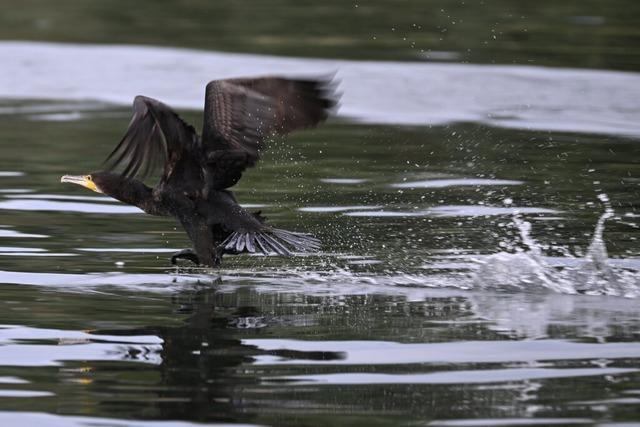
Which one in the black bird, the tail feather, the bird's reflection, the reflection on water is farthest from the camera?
the reflection on water

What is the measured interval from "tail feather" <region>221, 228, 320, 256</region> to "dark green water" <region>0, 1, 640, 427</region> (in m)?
0.22

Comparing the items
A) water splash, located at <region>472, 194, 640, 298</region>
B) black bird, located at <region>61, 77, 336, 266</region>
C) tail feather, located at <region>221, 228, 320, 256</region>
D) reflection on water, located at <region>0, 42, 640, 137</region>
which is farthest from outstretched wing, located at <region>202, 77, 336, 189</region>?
reflection on water, located at <region>0, 42, 640, 137</region>

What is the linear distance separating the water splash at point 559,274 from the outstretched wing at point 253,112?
1.32 metres

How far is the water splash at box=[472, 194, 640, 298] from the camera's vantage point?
7762 millimetres

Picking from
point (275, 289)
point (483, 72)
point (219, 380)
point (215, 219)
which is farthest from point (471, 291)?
point (483, 72)

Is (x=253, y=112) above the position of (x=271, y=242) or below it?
above

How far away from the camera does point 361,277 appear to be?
8.18m

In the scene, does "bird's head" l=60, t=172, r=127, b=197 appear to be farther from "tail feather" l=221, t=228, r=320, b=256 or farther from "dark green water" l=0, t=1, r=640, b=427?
"tail feather" l=221, t=228, r=320, b=256

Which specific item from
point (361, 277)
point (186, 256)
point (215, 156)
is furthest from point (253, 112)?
point (361, 277)

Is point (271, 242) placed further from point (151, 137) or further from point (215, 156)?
point (151, 137)

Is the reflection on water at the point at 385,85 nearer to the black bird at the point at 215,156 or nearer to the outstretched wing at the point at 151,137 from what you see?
the black bird at the point at 215,156

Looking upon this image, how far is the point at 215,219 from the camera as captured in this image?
334 inches

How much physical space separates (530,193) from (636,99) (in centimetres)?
429

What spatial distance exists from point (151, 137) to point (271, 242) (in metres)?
0.90
